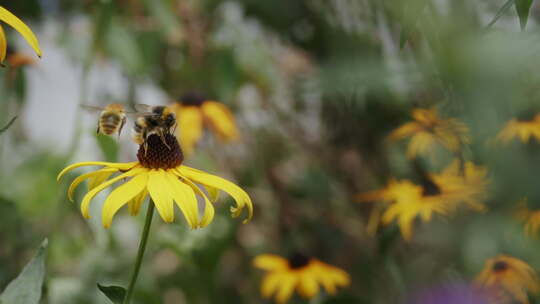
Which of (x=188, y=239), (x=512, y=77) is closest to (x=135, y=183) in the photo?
(x=512, y=77)

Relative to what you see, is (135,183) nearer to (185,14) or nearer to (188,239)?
(188,239)

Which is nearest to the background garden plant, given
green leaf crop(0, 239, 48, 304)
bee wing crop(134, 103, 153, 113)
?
green leaf crop(0, 239, 48, 304)

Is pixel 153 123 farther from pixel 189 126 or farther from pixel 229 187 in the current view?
pixel 189 126

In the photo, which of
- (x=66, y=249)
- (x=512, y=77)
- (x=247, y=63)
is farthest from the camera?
(x=247, y=63)

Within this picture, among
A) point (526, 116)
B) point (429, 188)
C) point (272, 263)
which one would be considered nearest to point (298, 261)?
point (272, 263)

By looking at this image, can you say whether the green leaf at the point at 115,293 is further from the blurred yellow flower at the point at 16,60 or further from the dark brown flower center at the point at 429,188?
the dark brown flower center at the point at 429,188

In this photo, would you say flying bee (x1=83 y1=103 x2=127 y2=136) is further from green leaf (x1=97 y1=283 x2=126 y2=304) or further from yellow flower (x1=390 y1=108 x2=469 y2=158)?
yellow flower (x1=390 y1=108 x2=469 y2=158)

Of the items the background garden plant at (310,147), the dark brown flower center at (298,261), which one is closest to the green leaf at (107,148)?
the background garden plant at (310,147)
